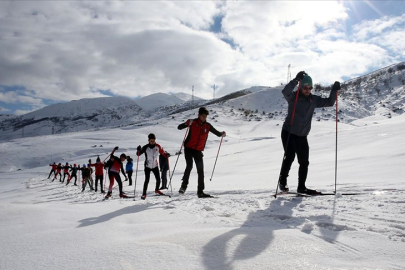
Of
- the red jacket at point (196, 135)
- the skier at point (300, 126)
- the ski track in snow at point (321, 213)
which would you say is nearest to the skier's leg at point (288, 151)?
the skier at point (300, 126)

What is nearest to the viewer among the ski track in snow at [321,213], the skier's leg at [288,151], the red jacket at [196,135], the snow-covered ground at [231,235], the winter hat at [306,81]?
the snow-covered ground at [231,235]

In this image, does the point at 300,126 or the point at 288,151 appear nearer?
the point at 300,126

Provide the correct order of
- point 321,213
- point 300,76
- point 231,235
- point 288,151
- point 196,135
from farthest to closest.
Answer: point 196,135
point 288,151
point 300,76
point 321,213
point 231,235

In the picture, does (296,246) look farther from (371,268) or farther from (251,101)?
(251,101)

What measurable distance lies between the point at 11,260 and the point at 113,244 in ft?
2.30

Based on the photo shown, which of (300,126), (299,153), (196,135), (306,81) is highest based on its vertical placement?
(306,81)

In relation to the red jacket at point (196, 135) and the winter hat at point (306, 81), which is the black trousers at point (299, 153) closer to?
the winter hat at point (306, 81)

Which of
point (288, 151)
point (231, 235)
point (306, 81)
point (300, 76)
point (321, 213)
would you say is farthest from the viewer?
point (288, 151)

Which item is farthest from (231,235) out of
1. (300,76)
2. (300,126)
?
(300,76)

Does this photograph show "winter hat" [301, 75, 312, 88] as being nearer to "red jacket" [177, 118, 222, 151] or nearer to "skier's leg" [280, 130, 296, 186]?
"skier's leg" [280, 130, 296, 186]

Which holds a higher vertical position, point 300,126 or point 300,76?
point 300,76

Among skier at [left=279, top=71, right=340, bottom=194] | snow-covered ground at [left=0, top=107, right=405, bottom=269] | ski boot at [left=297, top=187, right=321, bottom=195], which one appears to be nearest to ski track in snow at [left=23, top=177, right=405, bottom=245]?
snow-covered ground at [left=0, top=107, right=405, bottom=269]

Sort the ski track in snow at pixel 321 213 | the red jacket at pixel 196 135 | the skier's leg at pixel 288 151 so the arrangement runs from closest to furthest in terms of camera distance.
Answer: the ski track in snow at pixel 321 213, the skier's leg at pixel 288 151, the red jacket at pixel 196 135

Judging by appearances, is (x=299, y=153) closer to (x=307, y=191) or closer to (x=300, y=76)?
(x=307, y=191)
